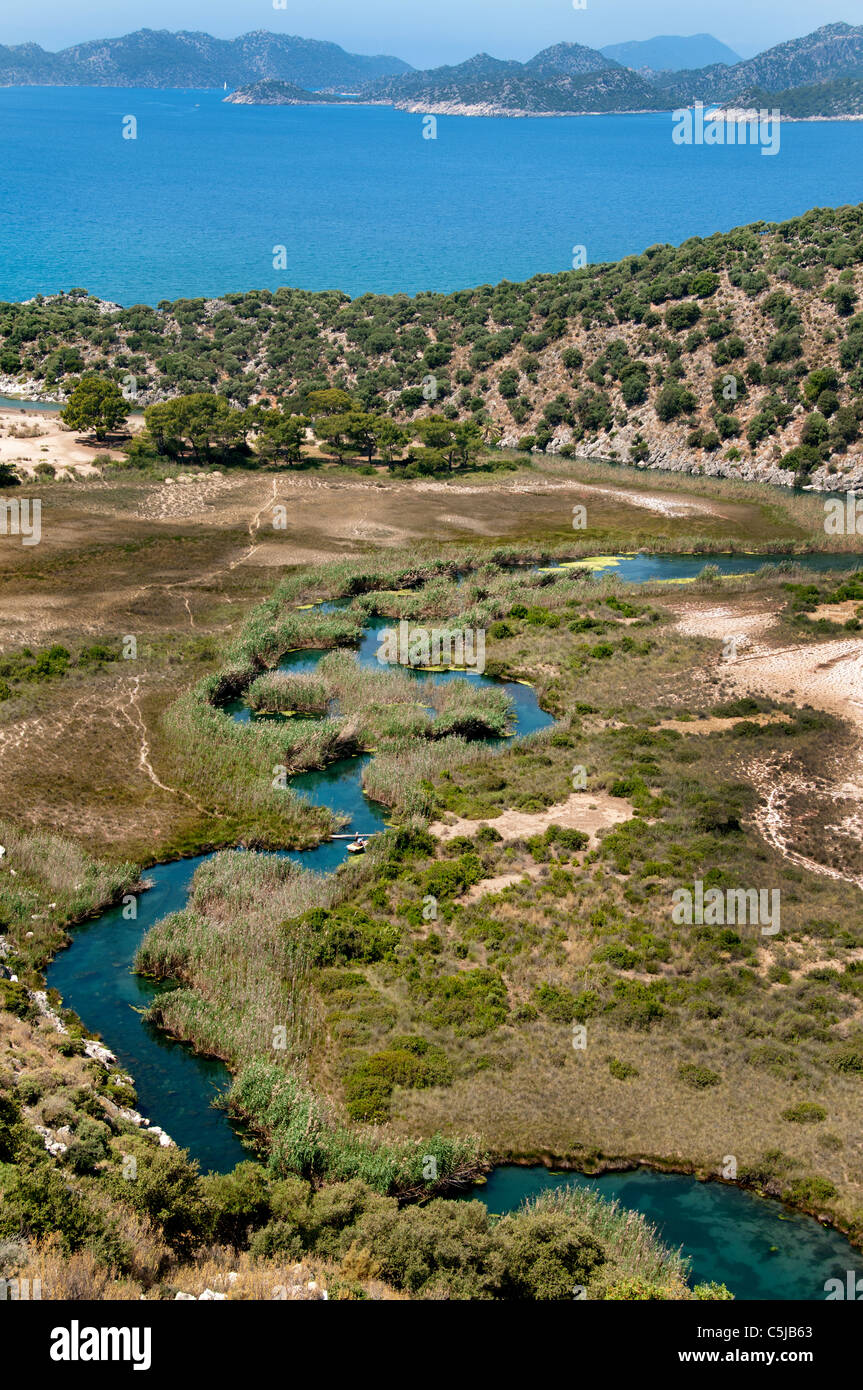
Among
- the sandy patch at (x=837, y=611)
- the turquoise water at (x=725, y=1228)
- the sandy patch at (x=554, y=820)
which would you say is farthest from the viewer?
the sandy patch at (x=837, y=611)

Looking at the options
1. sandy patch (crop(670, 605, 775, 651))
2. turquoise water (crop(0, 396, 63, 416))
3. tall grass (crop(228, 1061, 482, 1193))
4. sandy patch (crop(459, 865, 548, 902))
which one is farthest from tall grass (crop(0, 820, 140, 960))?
turquoise water (crop(0, 396, 63, 416))

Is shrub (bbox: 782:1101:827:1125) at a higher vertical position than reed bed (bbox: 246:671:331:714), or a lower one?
lower

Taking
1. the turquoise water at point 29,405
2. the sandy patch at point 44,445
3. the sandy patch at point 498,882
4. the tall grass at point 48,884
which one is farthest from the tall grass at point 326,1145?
the turquoise water at point 29,405

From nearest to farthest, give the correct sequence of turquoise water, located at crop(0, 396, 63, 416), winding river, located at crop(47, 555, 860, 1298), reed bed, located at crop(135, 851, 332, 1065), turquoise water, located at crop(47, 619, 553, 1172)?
winding river, located at crop(47, 555, 860, 1298), turquoise water, located at crop(47, 619, 553, 1172), reed bed, located at crop(135, 851, 332, 1065), turquoise water, located at crop(0, 396, 63, 416)

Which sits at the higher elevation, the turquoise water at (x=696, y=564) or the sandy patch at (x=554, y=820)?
the turquoise water at (x=696, y=564)

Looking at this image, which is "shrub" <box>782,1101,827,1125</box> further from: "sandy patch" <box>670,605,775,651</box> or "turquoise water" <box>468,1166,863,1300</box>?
"sandy patch" <box>670,605,775,651</box>

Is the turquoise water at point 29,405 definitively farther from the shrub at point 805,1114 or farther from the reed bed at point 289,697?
the shrub at point 805,1114

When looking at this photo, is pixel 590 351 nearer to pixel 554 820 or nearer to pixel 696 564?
pixel 696 564
